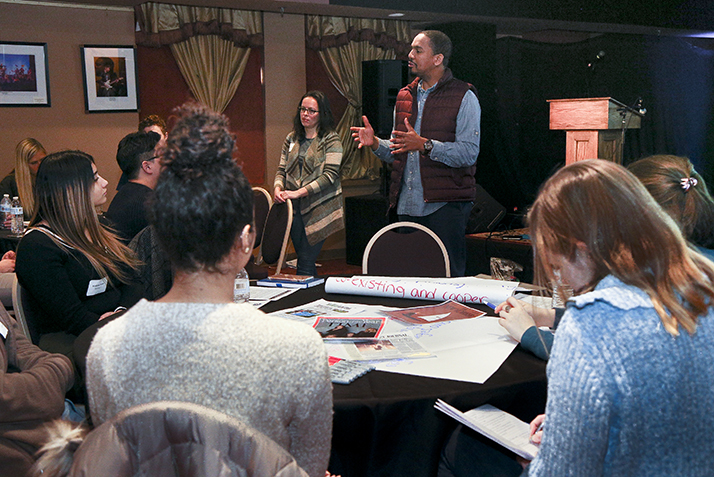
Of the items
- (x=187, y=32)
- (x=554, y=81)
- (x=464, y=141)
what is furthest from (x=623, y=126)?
(x=187, y=32)

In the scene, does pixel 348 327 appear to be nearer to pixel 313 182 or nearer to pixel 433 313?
pixel 433 313

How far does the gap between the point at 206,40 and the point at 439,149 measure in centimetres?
375

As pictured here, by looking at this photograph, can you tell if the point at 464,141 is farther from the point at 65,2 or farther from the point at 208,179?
the point at 65,2

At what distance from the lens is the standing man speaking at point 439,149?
11.4 ft

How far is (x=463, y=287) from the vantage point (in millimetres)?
2275

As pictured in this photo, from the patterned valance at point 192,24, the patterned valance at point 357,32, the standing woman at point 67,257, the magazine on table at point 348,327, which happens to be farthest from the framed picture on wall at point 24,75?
the magazine on table at point 348,327

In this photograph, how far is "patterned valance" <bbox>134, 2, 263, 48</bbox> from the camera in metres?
5.97

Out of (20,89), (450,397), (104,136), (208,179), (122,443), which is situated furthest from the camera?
(104,136)

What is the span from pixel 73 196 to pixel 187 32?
13.8 feet

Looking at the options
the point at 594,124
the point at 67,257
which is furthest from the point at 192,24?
the point at 67,257

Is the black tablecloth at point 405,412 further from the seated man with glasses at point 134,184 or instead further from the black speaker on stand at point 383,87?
the black speaker on stand at point 383,87

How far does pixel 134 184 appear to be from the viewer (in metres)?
3.26

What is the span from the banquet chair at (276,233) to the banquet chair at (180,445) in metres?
2.99

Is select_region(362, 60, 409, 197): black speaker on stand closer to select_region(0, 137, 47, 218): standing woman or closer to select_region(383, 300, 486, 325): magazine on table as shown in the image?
select_region(0, 137, 47, 218): standing woman
